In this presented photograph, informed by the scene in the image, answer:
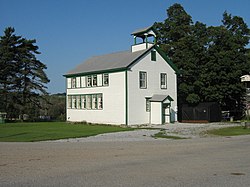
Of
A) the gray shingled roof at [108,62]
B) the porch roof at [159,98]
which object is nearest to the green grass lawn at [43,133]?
the porch roof at [159,98]

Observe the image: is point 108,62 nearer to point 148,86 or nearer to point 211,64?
point 148,86

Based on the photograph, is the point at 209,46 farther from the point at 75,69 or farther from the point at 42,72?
the point at 42,72

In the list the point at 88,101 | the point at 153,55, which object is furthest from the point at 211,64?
the point at 88,101

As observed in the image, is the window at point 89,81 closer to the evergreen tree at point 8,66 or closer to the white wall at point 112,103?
the white wall at point 112,103

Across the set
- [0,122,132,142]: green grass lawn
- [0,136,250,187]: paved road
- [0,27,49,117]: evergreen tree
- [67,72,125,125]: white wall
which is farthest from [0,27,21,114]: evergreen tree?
[0,136,250,187]: paved road

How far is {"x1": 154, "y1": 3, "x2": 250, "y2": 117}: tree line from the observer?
39969 mm

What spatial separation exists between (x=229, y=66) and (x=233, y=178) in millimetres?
32825

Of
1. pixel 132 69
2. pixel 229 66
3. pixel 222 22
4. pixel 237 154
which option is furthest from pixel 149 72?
pixel 237 154

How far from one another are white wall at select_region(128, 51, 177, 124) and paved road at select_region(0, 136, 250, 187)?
18.7 metres

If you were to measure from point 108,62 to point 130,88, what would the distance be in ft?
19.9

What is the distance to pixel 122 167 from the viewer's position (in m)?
10.4

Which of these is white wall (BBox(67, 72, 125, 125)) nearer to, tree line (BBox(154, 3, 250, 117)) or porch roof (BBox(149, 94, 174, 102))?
porch roof (BBox(149, 94, 174, 102))

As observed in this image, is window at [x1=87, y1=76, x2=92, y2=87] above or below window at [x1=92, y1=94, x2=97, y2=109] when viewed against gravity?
above

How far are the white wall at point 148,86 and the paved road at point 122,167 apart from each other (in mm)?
18710
